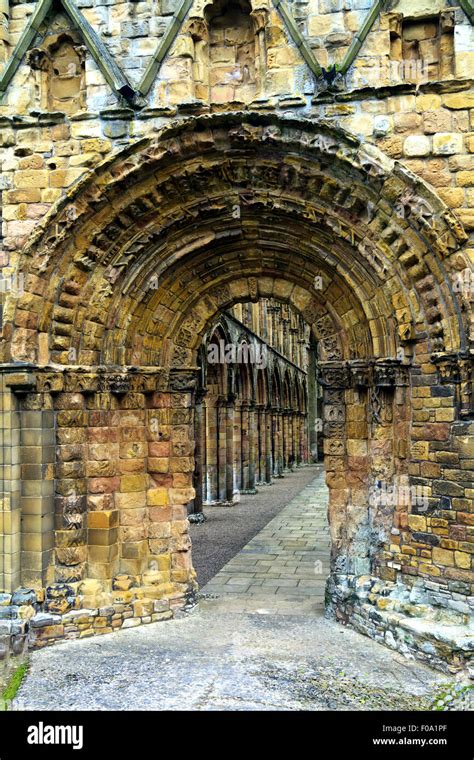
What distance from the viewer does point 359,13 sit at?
6.46 m

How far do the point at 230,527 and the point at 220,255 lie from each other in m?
7.29

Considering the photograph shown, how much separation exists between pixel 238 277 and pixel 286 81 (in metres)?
2.23

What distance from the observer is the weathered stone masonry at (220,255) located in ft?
20.4

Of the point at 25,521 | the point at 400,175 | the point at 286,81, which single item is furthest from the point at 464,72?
the point at 25,521

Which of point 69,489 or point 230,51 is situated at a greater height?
point 230,51

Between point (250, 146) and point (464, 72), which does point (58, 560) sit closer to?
point (250, 146)

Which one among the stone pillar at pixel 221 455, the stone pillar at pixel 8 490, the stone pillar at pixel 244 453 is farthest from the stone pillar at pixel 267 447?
the stone pillar at pixel 8 490

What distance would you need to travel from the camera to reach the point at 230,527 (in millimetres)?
13461

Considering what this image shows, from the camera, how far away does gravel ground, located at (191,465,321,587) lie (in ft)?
33.9

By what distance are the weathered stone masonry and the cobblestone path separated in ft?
0.99

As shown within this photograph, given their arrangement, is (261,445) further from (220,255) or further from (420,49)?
(420,49)

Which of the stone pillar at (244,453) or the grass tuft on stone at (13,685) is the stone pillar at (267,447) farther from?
the grass tuft on stone at (13,685)

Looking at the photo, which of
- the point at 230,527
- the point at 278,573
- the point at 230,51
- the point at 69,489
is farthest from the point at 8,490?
the point at 230,527

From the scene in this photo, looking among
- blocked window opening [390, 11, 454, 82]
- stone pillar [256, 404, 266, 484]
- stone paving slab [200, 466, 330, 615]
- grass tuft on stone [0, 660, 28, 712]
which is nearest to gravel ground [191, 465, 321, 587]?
stone paving slab [200, 466, 330, 615]
